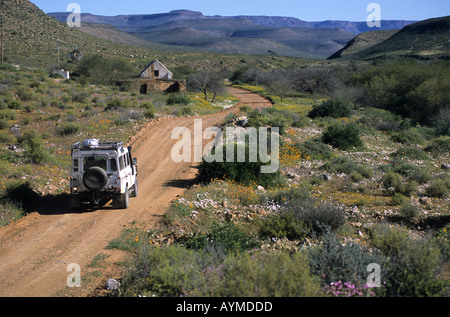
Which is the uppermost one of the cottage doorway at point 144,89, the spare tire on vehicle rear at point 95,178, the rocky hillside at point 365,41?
the rocky hillside at point 365,41

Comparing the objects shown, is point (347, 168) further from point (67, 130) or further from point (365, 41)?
point (365, 41)

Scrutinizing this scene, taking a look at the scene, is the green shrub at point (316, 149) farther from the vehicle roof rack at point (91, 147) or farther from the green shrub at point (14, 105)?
the green shrub at point (14, 105)

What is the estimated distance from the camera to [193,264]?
21.0 feet

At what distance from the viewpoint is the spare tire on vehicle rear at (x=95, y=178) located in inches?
414

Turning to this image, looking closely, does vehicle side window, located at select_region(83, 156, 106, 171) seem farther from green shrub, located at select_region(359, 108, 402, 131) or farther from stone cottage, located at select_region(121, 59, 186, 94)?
stone cottage, located at select_region(121, 59, 186, 94)

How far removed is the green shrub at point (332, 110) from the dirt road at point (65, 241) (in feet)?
65.3

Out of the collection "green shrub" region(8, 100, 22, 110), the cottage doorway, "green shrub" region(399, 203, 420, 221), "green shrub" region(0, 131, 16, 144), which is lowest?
"green shrub" region(399, 203, 420, 221)

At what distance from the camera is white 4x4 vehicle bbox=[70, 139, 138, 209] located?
1059cm

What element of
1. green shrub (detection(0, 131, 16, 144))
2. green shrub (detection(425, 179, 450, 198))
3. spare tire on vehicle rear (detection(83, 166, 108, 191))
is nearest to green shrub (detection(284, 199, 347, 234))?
spare tire on vehicle rear (detection(83, 166, 108, 191))

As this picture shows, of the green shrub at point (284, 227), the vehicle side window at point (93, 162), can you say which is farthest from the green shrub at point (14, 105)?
the green shrub at point (284, 227)

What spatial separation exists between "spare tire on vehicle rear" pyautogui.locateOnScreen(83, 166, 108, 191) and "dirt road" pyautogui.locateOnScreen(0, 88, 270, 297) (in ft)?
2.95

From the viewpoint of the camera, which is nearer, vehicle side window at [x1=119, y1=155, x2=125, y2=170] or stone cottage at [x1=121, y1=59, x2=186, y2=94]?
vehicle side window at [x1=119, y1=155, x2=125, y2=170]

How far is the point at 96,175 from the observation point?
1055cm
